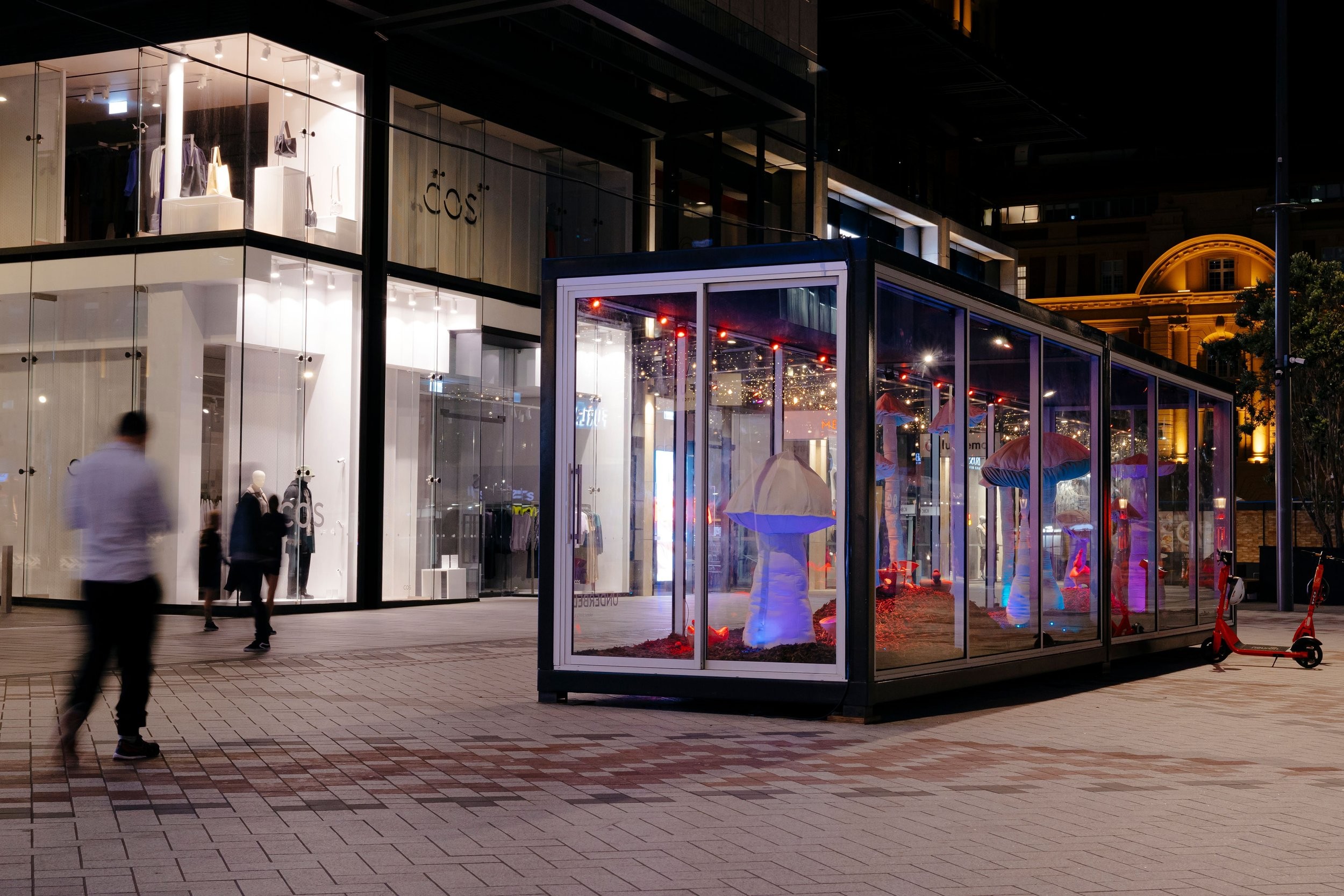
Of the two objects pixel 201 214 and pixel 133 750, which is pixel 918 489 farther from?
pixel 201 214

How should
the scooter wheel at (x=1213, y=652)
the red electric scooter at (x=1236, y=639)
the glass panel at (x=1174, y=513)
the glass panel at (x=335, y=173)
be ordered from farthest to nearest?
the glass panel at (x=335, y=173) < the glass panel at (x=1174, y=513) < the scooter wheel at (x=1213, y=652) < the red electric scooter at (x=1236, y=639)

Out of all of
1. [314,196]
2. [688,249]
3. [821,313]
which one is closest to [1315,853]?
[821,313]

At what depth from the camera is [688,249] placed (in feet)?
36.1

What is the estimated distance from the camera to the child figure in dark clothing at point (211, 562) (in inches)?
706

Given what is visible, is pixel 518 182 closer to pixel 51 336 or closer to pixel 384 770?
pixel 51 336

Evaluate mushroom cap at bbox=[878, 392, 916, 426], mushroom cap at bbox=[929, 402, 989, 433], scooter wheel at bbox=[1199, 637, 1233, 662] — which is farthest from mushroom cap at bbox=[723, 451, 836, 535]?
scooter wheel at bbox=[1199, 637, 1233, 662]

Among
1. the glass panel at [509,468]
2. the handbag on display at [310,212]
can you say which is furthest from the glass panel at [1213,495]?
the handbag on display at [310,212]

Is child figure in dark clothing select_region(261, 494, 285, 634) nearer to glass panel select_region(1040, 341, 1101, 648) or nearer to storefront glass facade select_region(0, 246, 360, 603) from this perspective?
storefront glass facade select_region(0, 246, 360, 603)

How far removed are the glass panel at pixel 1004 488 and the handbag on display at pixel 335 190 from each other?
43.5ft

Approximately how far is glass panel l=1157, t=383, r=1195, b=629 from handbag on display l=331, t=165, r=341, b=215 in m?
12.8

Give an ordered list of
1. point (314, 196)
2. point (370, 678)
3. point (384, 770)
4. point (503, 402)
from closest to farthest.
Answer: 1. point (384, 770)
2. point (370, 678)
3. point (314, 196)
4. point (503, 402)

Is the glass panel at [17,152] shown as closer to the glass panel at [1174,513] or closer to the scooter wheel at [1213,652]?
the glass panel at [1174,513]

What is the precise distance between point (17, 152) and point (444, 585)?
958 centimetres

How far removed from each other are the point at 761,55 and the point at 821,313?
19507 millimetres
